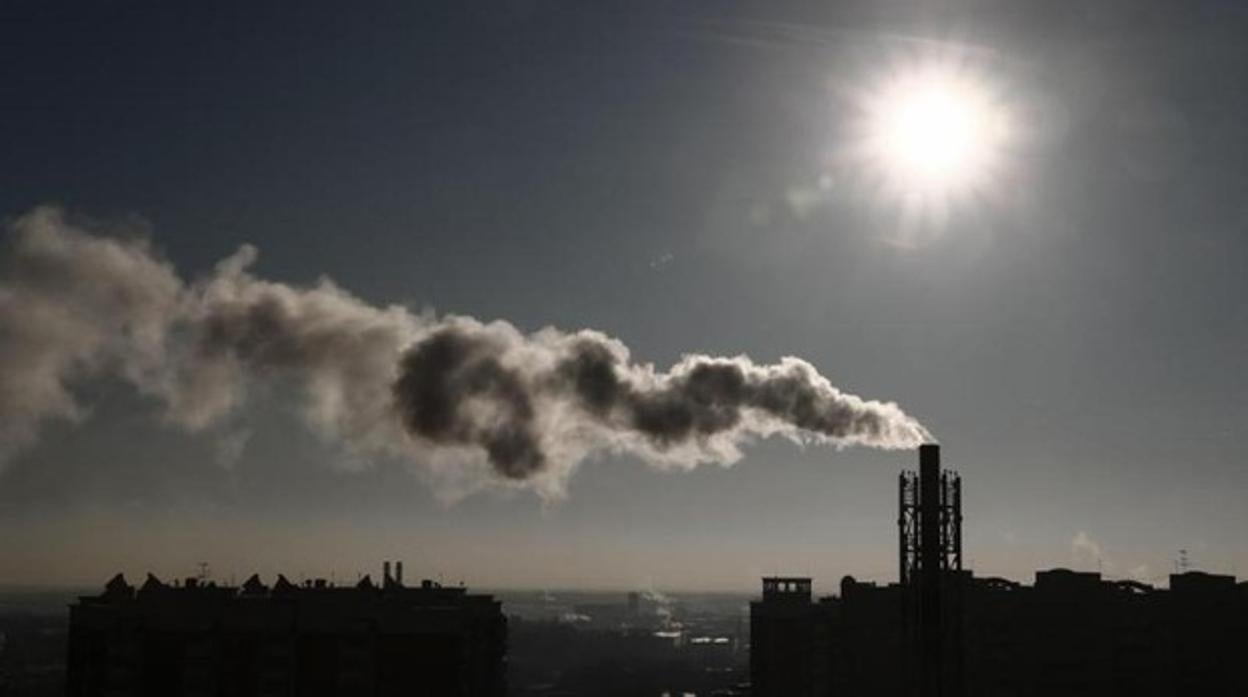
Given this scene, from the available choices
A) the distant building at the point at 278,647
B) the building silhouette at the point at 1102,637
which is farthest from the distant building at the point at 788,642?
the distant building at the point at 278,647

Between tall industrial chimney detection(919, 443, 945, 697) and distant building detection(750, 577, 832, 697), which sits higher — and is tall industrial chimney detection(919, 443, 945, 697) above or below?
above

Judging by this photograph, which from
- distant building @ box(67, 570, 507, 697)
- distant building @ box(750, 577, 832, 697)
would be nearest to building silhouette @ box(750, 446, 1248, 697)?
distant building @ box(750, 577, 832, 697)

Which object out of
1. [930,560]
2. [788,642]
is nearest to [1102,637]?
[788,642]

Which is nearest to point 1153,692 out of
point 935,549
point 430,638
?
point 935,549

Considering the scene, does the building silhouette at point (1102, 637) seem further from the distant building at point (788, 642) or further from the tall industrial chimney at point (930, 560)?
the tall industrial chimney at point (930, 560)

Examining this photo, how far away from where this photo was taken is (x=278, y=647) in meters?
52.7

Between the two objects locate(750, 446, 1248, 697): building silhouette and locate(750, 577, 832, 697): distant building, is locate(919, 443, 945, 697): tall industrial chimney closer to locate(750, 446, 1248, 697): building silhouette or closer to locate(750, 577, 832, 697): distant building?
locate(750, 446, 1248, 697): building silhouette

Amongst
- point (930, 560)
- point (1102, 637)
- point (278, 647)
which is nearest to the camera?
point (930, 560)

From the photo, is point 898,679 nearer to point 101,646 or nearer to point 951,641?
point 951,641

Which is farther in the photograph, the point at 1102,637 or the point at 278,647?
the point at 1102,637

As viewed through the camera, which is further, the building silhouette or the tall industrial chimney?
the building silhouette

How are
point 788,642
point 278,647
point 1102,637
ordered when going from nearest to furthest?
1. point 278,647
2. point 1102,637
3. point 788,642

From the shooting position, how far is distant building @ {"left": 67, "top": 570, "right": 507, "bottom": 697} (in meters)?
52.7

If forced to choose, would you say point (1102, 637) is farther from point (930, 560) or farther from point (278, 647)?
point (278, 647)
